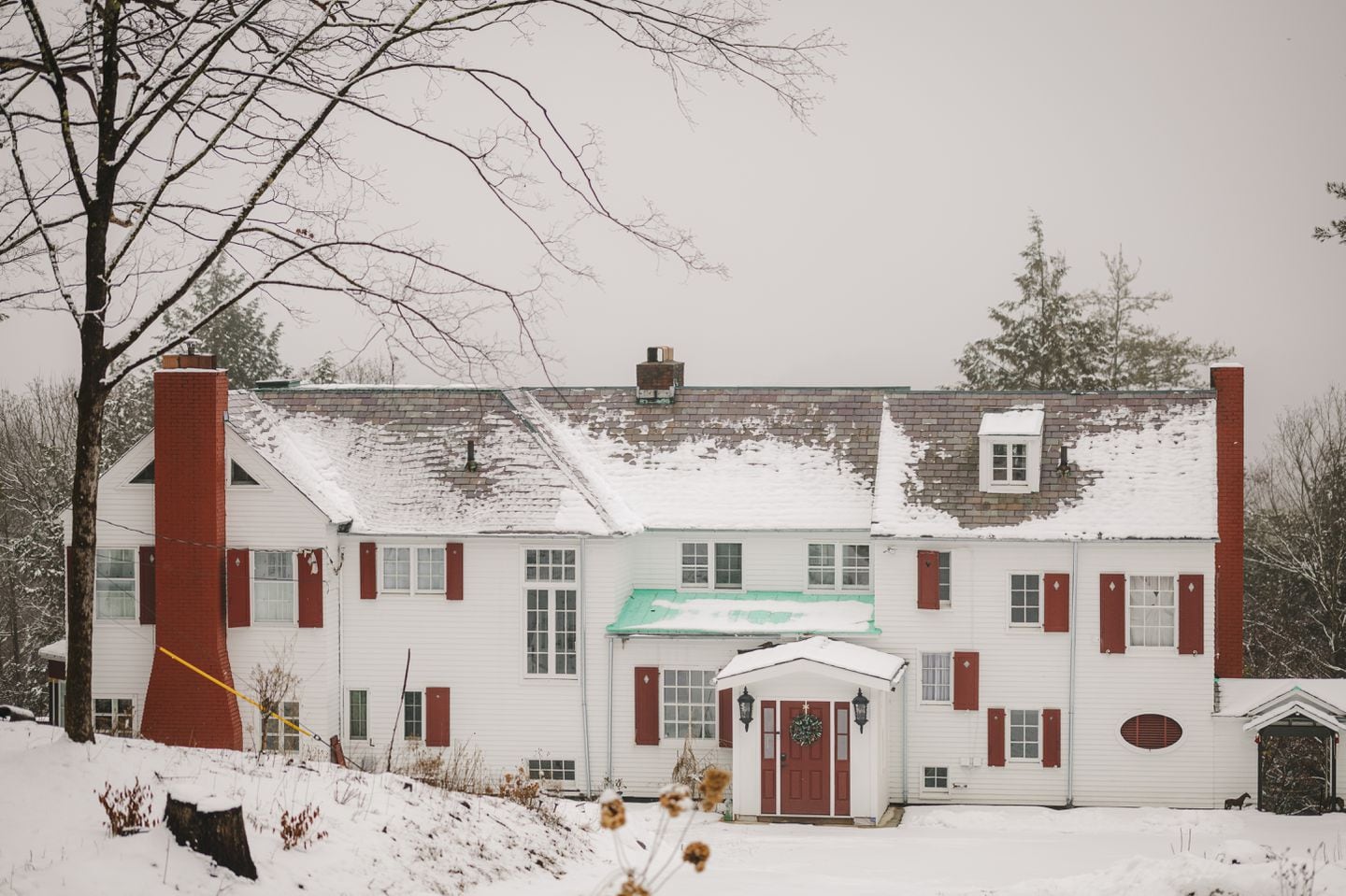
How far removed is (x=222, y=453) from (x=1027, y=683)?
1705 centimetres

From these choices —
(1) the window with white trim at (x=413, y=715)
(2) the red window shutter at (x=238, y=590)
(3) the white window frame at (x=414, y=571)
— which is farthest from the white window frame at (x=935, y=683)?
(2) the red window shutter at (x=238, y=590)

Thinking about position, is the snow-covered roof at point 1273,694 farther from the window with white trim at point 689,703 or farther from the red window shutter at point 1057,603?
the window with white trim at point 689,703

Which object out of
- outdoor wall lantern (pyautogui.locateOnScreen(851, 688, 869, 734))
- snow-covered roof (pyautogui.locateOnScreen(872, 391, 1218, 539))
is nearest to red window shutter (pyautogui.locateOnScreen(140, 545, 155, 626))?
outdoor wall lantern (pyautogui.locateOnScreen(851, 688, 869, 734))

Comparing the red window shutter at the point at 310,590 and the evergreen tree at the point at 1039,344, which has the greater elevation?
the evergreen tree at the point at 1039,344

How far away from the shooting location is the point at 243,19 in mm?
12711

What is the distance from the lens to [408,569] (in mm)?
30047

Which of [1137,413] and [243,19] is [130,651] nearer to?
[243,19]

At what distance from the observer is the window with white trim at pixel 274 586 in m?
29.5

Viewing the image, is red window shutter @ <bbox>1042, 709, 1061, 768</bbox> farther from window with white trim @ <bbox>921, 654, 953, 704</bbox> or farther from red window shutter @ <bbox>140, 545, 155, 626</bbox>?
red window shutter @ <bbox>140, 545, 155, 626</bbox>

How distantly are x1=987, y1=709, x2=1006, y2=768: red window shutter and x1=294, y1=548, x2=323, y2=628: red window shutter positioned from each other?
45.4 feet

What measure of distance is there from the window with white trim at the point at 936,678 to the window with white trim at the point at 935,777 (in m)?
1.36

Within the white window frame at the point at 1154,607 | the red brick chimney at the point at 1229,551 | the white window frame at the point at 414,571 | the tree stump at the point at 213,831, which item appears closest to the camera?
the tree stump at the point at 213,831

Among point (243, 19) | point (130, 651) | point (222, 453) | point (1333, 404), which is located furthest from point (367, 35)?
point (1333, 404)

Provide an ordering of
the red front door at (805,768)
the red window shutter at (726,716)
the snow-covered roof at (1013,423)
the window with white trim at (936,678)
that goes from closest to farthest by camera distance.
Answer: the red front door at (805,768) → the red window shutter at (726,716) → the window with white trim at (936,678) → the snow-covered roof at (1013,423)
